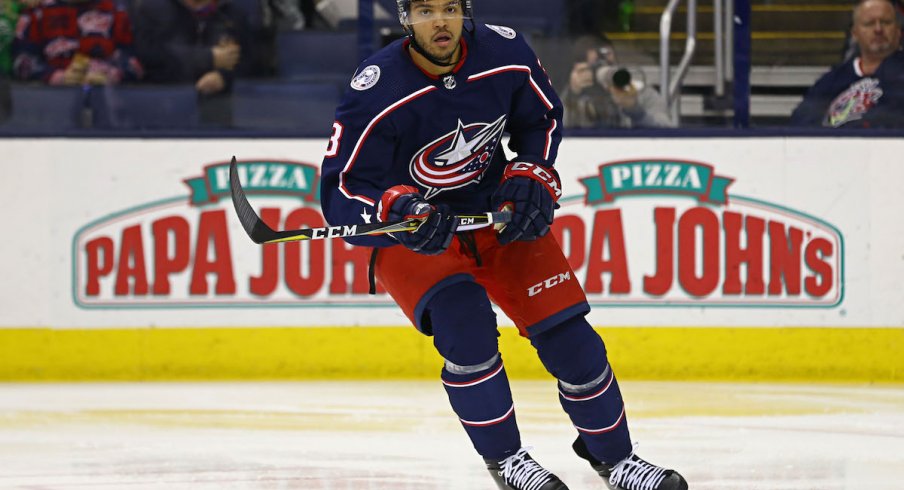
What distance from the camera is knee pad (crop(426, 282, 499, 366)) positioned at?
3092 mm

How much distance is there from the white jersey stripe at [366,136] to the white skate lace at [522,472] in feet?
2.10

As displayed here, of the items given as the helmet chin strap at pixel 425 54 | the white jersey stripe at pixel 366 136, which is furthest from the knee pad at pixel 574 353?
the helmet chin strap at pixel 425 54

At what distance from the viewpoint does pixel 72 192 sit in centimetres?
552

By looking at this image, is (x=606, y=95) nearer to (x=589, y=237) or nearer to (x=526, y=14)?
(x=526, y=14)

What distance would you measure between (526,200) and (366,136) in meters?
0.36

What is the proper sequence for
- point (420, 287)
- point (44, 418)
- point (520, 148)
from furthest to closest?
point (44, 418) < point (520, 148) < point (420, 287)

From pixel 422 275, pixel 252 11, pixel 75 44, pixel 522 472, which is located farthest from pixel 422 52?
pixel 75 44

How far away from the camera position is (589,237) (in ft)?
18.0

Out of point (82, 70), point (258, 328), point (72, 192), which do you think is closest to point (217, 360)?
point (258, 328)

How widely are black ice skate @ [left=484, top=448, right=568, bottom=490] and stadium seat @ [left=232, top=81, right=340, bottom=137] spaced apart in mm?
2570

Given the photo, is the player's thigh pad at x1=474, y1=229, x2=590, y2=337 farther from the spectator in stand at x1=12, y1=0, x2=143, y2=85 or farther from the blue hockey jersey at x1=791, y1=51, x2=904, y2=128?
the spectator in stand at x1=12, y1=0, x2=143, y2=85

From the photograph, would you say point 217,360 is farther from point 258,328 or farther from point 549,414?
point 549,414

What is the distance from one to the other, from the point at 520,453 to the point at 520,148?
70cm

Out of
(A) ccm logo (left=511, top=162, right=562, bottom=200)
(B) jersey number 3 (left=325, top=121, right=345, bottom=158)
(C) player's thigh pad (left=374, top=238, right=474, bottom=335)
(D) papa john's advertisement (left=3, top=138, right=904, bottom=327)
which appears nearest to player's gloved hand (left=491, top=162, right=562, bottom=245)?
(A) ccm logo (left=511, top=162, right=562, bottom=200)
